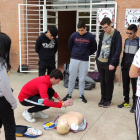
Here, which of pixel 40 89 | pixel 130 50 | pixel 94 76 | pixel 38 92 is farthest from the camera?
pixel 94 76

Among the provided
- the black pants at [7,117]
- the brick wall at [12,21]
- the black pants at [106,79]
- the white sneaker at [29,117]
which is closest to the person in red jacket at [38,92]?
the white sneaker at [29,117]

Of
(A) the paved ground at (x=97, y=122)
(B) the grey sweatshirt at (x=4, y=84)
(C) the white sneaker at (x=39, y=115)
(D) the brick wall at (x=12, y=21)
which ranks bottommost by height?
(A) the paved ground at (x=97, y=122)

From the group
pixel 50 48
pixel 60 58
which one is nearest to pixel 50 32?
pixel 50 48

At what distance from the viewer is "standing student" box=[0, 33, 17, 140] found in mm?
2041

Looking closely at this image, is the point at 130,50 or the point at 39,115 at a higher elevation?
the point at 130,50

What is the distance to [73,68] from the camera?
14.5 feet

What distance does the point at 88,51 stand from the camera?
14.5 feet

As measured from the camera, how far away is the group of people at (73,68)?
219cm

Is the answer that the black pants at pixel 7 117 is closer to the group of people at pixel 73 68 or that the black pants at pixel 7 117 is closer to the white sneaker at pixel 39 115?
the group of people at pixel 73 68

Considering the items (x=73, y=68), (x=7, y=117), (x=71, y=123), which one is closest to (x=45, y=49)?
(x=73, y=68)

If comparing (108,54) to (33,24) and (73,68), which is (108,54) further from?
(33,24)

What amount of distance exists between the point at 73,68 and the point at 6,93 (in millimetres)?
2458

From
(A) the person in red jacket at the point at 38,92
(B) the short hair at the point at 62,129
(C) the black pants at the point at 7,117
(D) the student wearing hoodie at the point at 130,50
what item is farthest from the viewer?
(D) the student wearing hoodie at the point at 130,50

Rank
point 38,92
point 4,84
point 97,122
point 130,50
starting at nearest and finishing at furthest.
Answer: point 4,84
point 38,92
point 97,122
point 130,50
